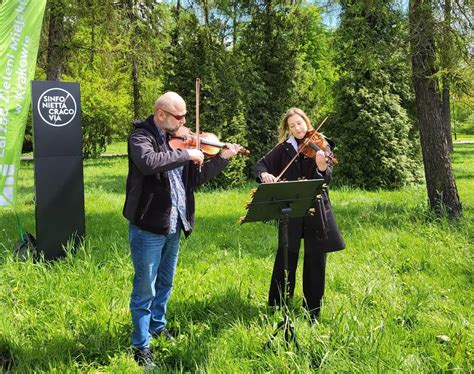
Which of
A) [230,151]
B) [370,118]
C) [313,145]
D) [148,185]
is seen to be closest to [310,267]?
[313,145]

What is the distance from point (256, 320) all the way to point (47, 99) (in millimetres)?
3439

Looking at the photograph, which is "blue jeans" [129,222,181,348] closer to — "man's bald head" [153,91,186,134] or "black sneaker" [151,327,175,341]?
"black sneaker" [151,327,175,341]

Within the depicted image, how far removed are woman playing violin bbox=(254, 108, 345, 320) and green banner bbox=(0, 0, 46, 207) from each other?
10.6 feet

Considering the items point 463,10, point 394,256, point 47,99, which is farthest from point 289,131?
point 463,10

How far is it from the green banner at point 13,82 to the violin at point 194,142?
9.64 ft

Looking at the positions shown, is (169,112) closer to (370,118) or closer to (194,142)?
(194,142)

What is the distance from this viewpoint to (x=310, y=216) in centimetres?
379

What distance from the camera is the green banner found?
532 cm

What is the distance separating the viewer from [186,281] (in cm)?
470

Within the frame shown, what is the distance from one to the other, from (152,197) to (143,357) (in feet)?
3.84

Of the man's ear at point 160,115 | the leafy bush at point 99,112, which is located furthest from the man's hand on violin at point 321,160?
the leafy bush at point 99,112

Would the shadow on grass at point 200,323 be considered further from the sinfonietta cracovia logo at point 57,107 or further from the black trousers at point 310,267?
the sinfonietta cracovia logo at point 57,107

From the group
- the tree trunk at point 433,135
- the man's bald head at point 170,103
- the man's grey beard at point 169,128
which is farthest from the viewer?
the tree trunk at point 433,135

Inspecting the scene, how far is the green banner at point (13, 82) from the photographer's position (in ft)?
17.4
